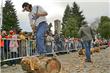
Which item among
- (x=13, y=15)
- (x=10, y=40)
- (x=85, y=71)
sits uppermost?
(x=13, y=15)

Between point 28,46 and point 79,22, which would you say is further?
point 79,22

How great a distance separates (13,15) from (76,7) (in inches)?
1688

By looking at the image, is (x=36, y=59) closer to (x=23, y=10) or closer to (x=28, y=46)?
(x=23, y=10)

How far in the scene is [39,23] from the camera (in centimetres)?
1014

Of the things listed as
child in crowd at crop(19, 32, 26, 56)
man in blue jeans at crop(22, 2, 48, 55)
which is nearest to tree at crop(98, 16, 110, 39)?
child in crowd at crop(19, 32, 26, 56)

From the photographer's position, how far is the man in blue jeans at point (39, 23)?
9961 mm

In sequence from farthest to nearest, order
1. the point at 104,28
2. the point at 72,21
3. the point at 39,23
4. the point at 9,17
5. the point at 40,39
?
the point at 104,28
the point at 72,21
the point at 9,17
the point at 39,23
the point at 40,39

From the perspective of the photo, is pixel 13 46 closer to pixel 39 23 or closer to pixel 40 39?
pixel 39 23

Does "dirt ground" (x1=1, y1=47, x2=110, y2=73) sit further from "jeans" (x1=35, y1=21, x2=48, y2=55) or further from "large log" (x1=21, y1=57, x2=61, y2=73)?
"jeans" (x1=35, y1=21, x2=48, y2=55)

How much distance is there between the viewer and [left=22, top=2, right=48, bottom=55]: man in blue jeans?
9961 millimetres

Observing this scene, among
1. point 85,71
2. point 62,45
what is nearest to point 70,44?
point 62,45

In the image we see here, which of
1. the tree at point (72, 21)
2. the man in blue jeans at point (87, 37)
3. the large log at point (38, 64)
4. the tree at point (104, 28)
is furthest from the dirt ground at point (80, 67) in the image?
the tree at point (104, 28)

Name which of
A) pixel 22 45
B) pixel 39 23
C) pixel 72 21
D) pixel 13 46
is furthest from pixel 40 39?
pixel 72 21

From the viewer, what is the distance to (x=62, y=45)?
1042 inches
